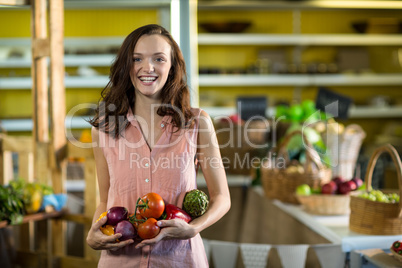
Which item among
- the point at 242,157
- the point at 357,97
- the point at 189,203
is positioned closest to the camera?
the point at 189,203

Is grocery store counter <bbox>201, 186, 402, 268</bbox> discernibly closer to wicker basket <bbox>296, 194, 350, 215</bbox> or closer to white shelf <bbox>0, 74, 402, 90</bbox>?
wicker basket <bbox>296, 194, 350, 215</bbox>

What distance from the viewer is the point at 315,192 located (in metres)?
2.47

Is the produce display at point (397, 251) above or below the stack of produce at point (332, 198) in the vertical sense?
below

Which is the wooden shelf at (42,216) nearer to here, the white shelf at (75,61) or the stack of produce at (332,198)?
the stack of produce at (332,198)

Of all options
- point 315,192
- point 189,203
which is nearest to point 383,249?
point 315,192

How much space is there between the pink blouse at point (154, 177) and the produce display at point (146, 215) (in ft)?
0.21

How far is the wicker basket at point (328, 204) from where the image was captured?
235 cm

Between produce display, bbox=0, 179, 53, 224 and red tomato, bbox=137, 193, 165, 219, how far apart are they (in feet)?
3.80

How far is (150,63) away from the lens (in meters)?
1.27

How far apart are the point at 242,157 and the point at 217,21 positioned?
8.31 feet

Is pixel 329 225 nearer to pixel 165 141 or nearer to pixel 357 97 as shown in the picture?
pixel 165 141

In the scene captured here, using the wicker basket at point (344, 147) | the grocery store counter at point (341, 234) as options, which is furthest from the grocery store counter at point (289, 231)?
the wicker basket at point (344, 147)

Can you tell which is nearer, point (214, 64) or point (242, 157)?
point (242, 157)

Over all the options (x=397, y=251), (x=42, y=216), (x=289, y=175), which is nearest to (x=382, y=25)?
(x=289, y=175)
